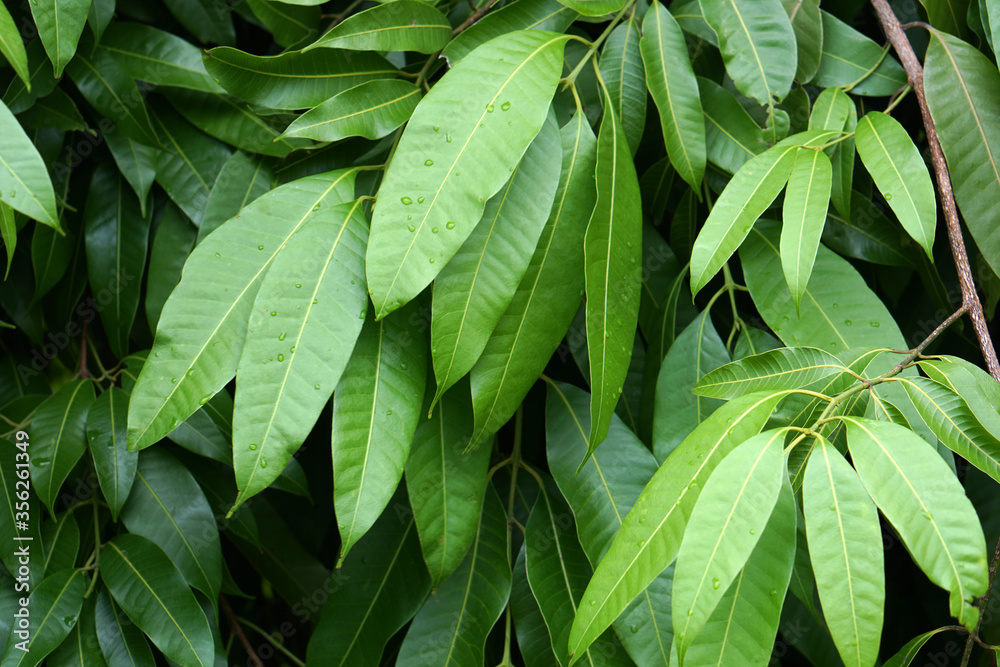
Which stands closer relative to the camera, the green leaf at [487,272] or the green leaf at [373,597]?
the green leaf at [487,272]

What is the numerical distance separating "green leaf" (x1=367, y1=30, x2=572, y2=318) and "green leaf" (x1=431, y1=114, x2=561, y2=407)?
0.05m

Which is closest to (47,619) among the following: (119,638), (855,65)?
(119,638)

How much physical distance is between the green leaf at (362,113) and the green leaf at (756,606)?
0.56 m

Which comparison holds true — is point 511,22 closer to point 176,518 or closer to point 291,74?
point 291,74

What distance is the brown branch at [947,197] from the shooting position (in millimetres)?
659

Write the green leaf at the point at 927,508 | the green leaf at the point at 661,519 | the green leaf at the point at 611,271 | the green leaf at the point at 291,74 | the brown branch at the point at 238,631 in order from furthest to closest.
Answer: the brown branch at the point at 238,631 < the green leaf at the point at 291,74 < the green leaf at the point at 611,271 < the green leaf at the point at 661,519 < the green leaf at the point at 927,508

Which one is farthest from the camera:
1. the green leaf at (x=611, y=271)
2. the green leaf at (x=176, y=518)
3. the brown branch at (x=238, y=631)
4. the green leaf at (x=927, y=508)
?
the brown branch at (x=238, y=631)

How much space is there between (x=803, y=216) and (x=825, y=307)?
0.16m

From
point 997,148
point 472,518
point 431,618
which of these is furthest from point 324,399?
point 997,148

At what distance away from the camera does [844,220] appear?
849 millimetres

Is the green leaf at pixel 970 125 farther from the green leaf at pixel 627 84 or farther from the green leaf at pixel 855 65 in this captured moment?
the green leaf at pixel 627 84

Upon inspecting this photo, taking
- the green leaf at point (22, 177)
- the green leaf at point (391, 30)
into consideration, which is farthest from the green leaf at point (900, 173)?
the green leaf at point (22, 177)

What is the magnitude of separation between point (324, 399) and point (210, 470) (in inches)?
17.9

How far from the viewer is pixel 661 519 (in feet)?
1.94
